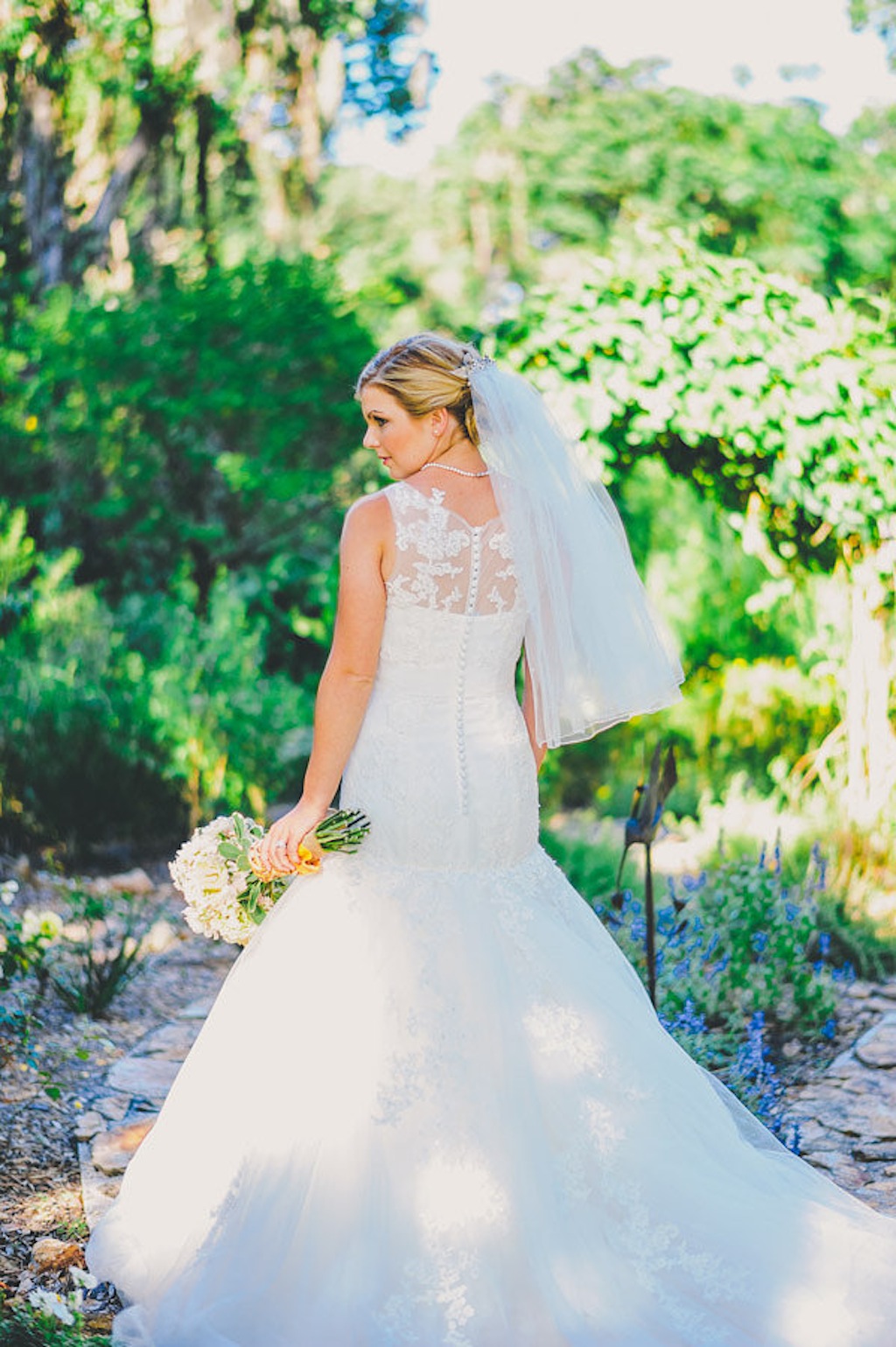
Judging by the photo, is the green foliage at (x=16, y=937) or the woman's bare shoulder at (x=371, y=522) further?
the green foliage at (x=16, y=937)

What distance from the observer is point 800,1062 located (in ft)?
13.5

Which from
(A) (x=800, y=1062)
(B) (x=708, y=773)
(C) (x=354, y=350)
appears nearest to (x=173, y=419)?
(C) (x=354, y=350)

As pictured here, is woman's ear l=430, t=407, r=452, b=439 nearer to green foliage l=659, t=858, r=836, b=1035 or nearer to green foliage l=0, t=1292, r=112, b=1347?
green foliage l=0, t=1292, r=112, b=1347

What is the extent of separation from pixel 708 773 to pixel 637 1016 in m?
5.66

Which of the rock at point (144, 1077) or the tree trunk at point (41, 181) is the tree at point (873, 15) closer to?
the tree trunk at point (41, 181)

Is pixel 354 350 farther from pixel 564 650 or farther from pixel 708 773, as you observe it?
pixel 564 650

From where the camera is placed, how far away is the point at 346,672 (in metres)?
2.66

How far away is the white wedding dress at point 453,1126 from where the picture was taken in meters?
2.41

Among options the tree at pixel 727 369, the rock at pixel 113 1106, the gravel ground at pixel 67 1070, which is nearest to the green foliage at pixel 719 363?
the tree at pixel 727 369

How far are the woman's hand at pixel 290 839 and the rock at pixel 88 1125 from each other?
51.8 inches

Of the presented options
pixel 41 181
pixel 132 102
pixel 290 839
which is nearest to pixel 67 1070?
pixel 290 839

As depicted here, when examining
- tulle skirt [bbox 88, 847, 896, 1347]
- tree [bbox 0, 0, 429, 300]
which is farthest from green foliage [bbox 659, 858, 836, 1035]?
tree [bbox 0, 0, 429, 300]

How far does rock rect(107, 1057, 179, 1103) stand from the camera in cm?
381

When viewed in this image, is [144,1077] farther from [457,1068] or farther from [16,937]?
[457,1068]
